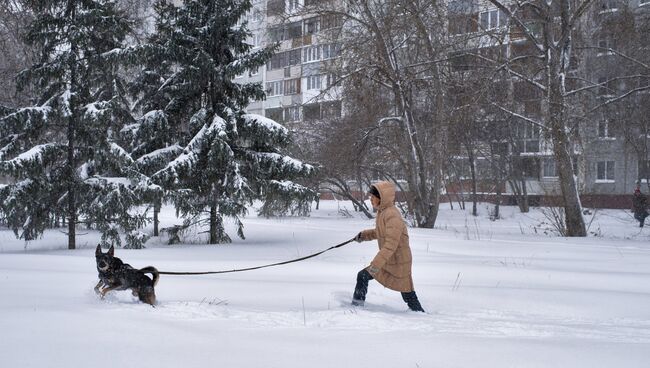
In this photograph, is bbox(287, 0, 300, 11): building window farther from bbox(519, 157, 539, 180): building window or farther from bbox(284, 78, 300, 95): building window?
bbox(284, 78, 300, 95): building window

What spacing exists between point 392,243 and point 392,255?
164mm

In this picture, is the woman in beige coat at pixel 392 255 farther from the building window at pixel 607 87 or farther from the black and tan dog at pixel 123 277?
the building window at pixel 607 87

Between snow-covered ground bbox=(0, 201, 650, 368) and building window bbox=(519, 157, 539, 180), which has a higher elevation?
building window bbox=(519, 157, 539, 180)

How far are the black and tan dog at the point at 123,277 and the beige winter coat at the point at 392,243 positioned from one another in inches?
102

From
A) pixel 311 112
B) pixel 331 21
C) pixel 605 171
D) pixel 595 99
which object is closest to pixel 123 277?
pixel 331 21

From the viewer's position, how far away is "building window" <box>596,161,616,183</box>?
4725 centimetres

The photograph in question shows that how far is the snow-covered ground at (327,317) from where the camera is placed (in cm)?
494

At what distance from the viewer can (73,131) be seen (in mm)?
16875

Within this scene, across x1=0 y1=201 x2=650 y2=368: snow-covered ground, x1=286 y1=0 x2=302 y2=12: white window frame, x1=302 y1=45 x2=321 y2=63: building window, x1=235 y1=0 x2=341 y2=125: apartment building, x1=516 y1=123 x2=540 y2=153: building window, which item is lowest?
x1=0 y1=201 x2=650 y2=368: snow-covered ground

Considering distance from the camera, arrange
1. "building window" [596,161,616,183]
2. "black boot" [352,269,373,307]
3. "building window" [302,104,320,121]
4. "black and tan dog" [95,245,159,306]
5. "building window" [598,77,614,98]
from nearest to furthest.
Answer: "black and tan dog" [95,245,159,306], "black boot" [352,269,373,307], "building window" [598,77,614,98], "building window" [302,104,320,121], "building window" [596,161,616,183]

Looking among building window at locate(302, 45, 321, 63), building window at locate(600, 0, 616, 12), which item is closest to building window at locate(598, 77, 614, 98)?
building window at locate(600, 0, 616, 12)

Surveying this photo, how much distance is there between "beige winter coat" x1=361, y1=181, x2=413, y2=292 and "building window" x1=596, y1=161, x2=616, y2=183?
4501 cm

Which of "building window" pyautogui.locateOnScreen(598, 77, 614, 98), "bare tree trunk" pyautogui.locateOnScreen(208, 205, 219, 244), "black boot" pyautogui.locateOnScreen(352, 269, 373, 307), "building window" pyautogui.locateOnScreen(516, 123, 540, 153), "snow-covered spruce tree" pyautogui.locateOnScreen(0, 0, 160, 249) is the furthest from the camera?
"building window" pyautogui.locateOnScreen(516, 123, 540, 153)

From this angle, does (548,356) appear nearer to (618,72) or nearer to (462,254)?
(462,254)
